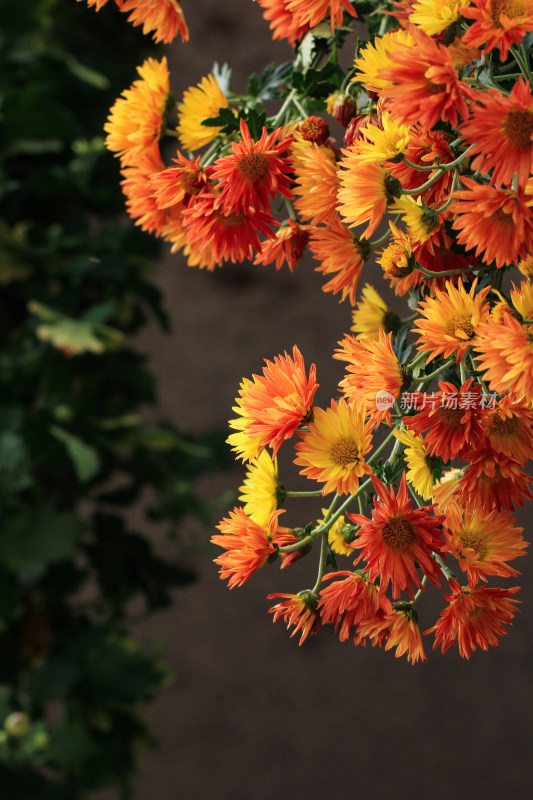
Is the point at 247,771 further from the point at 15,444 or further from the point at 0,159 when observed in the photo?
the point at 0,159

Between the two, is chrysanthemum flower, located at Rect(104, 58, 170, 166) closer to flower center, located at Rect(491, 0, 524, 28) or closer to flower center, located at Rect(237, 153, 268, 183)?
flower center, located at Rect(237, 153, 268, 183)

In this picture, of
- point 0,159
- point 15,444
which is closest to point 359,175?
point 15,444

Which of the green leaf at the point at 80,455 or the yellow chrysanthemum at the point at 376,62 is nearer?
the yellow chrysanthemum at the point at 376,62

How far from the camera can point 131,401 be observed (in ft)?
5.60

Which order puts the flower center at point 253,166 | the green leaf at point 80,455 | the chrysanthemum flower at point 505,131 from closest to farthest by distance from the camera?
the chrysanthemum flower at point 505,131, the flower center at point 253,166, the green leaf at point 80,455

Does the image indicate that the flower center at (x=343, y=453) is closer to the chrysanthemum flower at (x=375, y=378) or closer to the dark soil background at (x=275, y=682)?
the chrysanthemum flower at (x=375, y=378)

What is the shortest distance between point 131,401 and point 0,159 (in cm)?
56

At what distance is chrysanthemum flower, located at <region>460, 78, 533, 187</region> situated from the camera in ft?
0.91

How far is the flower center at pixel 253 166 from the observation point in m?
0.38

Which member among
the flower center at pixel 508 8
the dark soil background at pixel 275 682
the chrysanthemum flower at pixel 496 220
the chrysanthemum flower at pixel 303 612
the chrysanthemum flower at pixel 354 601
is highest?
the dark soil background at pixel 275 682

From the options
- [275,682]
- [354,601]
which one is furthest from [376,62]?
[275,682]

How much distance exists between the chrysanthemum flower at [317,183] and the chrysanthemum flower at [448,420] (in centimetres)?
12

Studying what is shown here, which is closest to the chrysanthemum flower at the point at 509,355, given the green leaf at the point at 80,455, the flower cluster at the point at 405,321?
the flower cluster at the point at 405,321

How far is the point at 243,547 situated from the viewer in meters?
0.37
